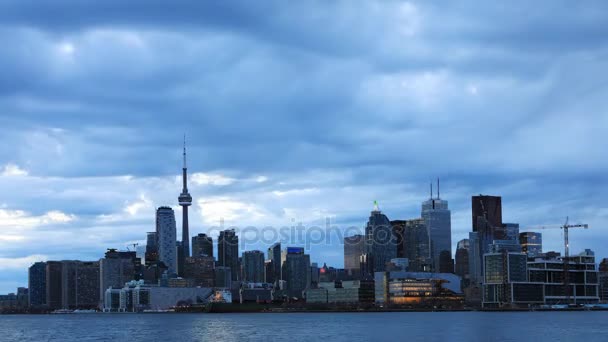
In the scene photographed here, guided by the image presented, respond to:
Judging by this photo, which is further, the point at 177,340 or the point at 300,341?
the point at 177,340

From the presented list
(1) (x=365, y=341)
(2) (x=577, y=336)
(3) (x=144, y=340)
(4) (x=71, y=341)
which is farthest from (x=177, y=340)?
(2) (x=577, y=336)

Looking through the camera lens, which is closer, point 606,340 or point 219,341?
point 606,340

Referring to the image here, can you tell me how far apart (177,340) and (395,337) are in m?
48.4

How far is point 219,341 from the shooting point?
19088 centimetres

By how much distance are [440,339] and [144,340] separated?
212ft

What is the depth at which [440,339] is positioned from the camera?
599 feet

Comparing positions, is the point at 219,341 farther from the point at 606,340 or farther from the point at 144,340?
the point at 606,340

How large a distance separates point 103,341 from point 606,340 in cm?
10657

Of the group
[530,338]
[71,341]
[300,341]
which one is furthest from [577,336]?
[71,341]

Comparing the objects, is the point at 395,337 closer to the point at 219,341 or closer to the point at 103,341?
the point at 219,341

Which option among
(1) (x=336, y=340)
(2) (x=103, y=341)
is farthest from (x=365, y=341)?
(2) (x=103, y=341)

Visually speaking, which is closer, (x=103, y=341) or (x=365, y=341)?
(x=365, y=341)

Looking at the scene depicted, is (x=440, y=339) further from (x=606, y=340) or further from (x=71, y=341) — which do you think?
(x=71, y=341)

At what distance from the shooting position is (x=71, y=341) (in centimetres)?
19925
